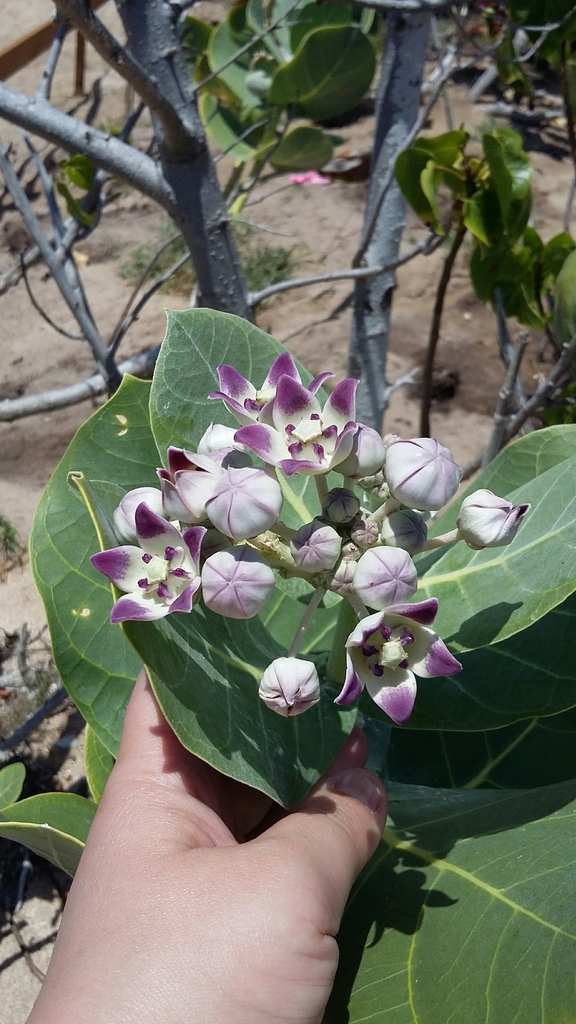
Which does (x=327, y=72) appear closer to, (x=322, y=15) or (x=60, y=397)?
(x=322, y=15)

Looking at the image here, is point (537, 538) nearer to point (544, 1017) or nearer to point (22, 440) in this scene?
point (544, 1017)

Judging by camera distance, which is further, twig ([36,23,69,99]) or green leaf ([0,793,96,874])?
twig ([36,23,69,99])

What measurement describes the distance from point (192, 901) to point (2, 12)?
8.27m

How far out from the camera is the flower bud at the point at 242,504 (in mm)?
924

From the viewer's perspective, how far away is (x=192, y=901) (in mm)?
945

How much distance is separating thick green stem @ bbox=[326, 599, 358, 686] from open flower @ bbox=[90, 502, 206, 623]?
9.2 inches

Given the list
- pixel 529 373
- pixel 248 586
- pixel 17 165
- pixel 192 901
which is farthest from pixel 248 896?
pixel 17 165

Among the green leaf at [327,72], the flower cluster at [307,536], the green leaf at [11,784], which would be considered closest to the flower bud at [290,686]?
the flower cluster at [307,536]

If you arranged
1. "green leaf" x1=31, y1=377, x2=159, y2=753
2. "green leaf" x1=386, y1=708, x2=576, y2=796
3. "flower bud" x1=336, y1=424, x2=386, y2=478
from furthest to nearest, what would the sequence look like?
"green leaf" x1=386, y1=708, x2=576, y2=796 → "green leaf" x1=31, y1=377, x2=159, y2=753 → "flower bud" x1=336, y1=424, x2=386, y2=478

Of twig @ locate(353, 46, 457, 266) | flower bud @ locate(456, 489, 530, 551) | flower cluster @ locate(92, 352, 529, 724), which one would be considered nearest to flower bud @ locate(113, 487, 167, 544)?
flower cluster @ locate(92, 352, 529, 724)

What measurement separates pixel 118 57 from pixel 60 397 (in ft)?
3.94

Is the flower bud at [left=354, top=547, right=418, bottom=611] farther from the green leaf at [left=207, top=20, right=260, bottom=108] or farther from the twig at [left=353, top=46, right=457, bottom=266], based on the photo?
the green leaf at [left=207, top=20, right=260, bottom=108]

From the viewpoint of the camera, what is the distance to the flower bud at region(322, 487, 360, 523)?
39.9 inches

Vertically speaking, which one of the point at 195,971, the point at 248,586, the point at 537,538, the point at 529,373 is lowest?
the point at 529,373
